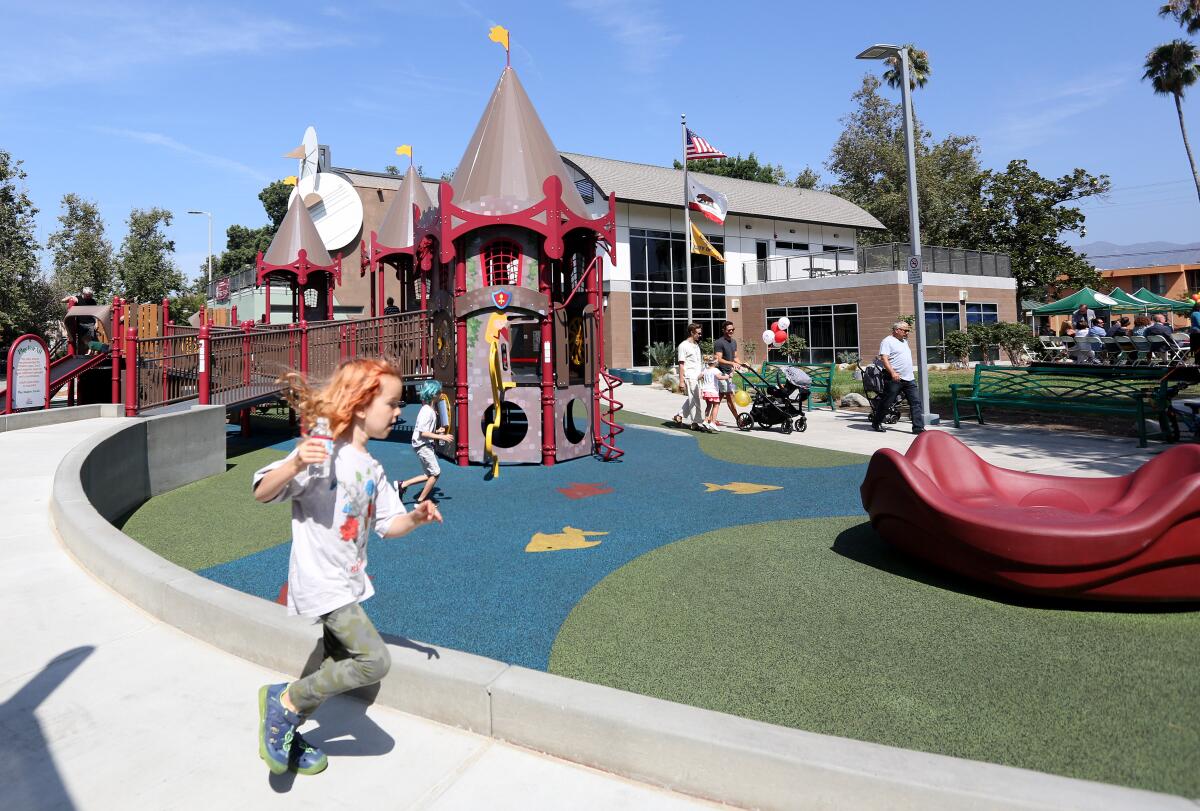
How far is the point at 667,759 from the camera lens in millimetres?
2699

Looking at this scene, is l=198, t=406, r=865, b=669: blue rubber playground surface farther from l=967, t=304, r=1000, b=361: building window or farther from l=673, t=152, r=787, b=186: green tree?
Answer: l=673, t=152, r=787, b=186: green tree

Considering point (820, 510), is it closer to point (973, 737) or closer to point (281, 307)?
point (973, 737)

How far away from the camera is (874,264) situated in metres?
31.2

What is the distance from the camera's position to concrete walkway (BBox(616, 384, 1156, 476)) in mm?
9234

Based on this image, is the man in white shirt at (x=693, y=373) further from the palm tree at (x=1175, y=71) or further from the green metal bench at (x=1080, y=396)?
the palm tree at (x=1175, y=71)

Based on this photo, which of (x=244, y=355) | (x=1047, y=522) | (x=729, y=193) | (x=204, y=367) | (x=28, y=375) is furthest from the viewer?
(x=729, y=193)

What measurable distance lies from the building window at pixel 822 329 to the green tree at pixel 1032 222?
20.5 meters

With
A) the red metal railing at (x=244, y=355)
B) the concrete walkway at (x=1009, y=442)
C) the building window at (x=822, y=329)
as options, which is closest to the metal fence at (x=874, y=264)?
the building window at (x=822, y=329)

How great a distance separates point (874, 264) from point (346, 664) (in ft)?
105

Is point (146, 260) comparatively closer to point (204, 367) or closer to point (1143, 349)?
point (204, 367)

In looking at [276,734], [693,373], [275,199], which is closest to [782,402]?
[693,373]

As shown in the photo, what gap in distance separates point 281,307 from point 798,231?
96.9 feet

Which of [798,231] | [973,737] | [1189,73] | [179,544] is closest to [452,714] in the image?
[973,737]

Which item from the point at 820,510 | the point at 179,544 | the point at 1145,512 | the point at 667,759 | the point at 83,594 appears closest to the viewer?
the point at 667,759
